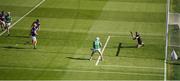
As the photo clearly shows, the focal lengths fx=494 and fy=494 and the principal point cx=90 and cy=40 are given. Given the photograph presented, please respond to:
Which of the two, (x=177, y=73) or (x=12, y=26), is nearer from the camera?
(x=177, y=73)

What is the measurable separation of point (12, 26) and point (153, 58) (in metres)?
14.9

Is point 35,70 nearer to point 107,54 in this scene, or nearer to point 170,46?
point 107,54

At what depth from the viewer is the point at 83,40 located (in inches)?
1555

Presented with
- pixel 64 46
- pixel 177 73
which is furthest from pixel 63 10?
pixel 177 73

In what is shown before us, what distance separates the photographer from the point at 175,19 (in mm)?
36938

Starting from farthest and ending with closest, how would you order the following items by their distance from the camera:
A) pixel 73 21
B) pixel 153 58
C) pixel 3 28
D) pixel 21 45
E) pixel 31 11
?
1. pixel 31 11
2. pixel 73 21
3. pixel 3 28
4. pixel 21 45
5. pixel 153 58

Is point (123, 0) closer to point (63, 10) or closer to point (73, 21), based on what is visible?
point (63, 10)

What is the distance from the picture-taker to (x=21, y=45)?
37.5m

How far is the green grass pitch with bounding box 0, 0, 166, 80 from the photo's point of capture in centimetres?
3156

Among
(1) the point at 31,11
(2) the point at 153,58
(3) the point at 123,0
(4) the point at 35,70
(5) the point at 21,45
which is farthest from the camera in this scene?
(3) the point at 123,0

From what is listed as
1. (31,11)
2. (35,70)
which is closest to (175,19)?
(35,70)

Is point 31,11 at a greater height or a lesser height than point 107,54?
greater

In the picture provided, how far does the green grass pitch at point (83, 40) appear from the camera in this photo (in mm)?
31562

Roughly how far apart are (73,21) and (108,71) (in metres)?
15.5
